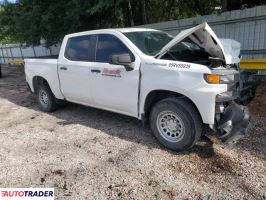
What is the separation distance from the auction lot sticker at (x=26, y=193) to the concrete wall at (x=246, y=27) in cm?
758

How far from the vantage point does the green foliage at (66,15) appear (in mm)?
10281

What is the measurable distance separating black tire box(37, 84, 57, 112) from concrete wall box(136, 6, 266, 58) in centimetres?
594

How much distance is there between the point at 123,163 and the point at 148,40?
2.29 metres

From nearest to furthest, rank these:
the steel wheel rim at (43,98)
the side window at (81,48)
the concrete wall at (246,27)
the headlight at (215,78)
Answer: the headlight at (215,78)
the side window at (81,48)
the steel wheel rim at (43,98)
the concrete wall at (246,27)

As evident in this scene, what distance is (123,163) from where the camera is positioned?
13.1 feet

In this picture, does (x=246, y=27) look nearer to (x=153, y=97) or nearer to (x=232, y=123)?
(x=153, y=97)

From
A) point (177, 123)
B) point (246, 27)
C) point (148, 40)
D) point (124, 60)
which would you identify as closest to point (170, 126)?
point (177, 123)

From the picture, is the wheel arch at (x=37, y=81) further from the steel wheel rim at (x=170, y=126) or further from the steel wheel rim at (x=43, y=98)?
the steel wheel rim at (x=170, y=126)

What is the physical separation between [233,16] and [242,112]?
19.1ft

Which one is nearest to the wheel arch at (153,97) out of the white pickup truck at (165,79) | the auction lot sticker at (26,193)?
the white pickup truck at (165,79)

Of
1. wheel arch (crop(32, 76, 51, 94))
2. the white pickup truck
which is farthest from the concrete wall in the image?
wheel arch (crop(32, 76, 51, 94))

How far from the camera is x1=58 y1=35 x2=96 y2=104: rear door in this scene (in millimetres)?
5383

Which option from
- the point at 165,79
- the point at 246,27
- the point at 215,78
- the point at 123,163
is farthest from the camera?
the point at 246,27

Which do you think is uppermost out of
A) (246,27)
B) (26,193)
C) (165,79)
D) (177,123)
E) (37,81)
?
(246,27)
